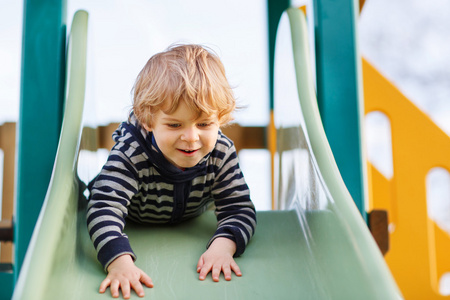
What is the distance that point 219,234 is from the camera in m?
1.28

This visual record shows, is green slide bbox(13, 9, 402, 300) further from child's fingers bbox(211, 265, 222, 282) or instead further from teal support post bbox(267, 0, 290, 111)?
teal support post bbox(267, 0, 290, 111)

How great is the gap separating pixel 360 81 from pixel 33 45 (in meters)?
0.96

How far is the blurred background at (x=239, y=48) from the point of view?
217 centimetres

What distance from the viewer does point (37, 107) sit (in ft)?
5.23

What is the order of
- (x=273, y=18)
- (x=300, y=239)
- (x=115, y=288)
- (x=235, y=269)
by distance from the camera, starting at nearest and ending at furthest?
1. (x=115, y=288)
2. (x=235, y=269)
3. (x=300, y=239)
4. (x=273, y=18)

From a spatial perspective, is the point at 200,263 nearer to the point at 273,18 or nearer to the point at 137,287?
the point at 137,287

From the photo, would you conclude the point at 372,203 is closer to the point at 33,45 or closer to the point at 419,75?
the point at 33,45

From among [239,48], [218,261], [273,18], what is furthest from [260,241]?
[239,48]

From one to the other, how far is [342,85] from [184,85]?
57 centimetres

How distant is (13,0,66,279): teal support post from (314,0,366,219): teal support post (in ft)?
2.50

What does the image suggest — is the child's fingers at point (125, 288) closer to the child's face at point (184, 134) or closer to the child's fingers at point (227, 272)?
the child's fingers at point (227, 272)

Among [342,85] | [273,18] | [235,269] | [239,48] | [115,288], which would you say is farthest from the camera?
[239,48]

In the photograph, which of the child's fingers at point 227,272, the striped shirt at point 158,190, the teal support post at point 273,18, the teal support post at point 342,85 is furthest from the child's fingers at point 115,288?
the teal support post at point 273,18

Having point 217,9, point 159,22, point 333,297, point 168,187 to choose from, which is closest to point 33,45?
point 168,187
